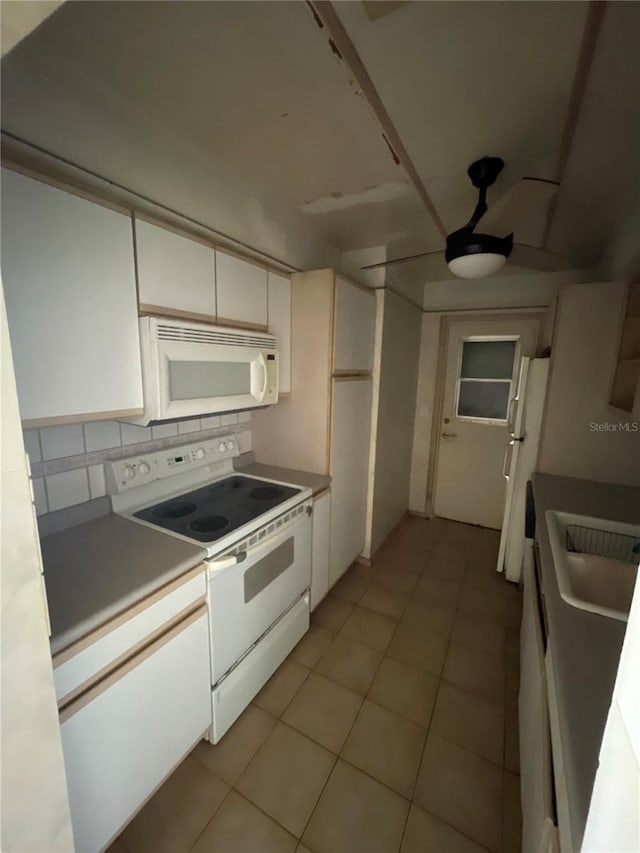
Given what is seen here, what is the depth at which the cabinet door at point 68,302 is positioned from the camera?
99 cm

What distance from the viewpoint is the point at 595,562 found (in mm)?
1319

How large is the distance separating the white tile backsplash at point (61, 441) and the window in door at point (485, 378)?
310 centimetres

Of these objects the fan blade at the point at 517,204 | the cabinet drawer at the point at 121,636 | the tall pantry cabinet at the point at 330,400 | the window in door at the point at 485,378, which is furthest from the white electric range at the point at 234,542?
the window in door at the point at 485,378

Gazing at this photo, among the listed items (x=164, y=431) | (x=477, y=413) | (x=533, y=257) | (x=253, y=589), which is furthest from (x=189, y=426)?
(x=477, y=413)

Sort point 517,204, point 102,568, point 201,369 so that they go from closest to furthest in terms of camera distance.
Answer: point 102,568 → point 517,204 → point 201,369

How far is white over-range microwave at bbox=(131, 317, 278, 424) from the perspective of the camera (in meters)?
1.33

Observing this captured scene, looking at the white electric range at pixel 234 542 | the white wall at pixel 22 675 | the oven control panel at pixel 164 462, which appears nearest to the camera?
the white wall at pixel 22 675

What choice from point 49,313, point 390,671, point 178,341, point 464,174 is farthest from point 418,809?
point 464,174

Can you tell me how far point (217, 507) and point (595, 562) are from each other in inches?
63.6

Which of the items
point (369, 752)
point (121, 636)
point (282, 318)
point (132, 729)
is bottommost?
point (369, 752)

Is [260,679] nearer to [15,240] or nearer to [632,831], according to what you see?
[632,831]

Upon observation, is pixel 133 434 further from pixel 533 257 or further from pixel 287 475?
pixel 533 257

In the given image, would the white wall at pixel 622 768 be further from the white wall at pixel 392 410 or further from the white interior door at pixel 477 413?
the white interior door at pixel 477 413

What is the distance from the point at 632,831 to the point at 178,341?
1533mm
